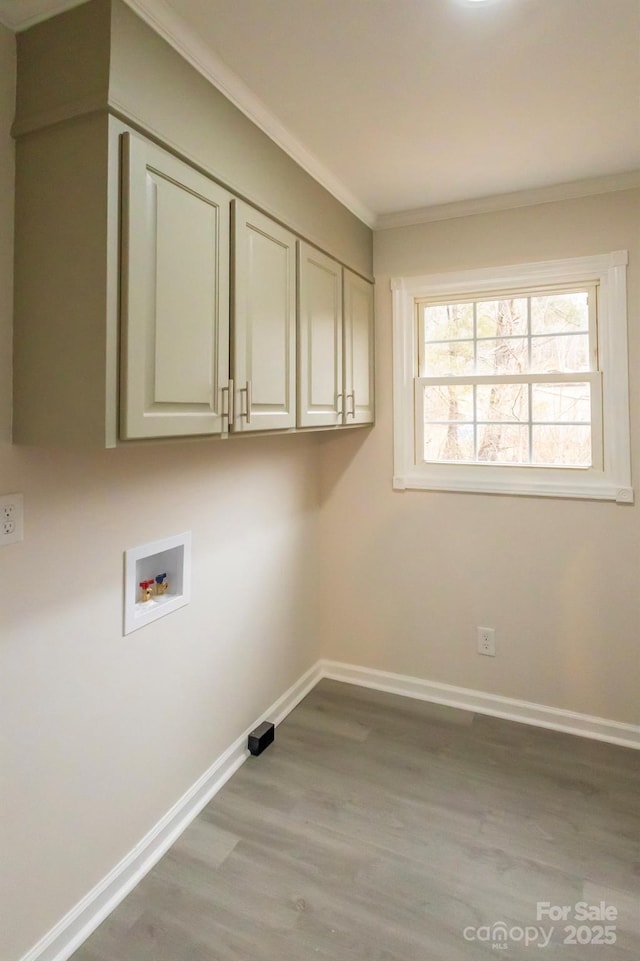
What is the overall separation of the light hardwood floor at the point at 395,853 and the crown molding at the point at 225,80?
2.46m

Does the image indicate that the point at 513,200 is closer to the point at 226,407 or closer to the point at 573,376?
the point at 573,376

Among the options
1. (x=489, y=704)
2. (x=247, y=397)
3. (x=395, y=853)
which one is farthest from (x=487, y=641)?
(x=247, y=397)

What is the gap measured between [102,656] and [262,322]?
1.18 meters

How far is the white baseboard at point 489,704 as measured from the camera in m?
2.49

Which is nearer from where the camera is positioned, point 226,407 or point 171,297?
point 171,297

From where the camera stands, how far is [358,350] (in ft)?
8.68

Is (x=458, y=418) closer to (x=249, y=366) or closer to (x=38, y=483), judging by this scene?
(x=249, y=366)

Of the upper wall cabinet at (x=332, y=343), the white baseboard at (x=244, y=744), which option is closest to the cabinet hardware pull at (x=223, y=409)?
the upper wall cabinet at (x=332, y=343)

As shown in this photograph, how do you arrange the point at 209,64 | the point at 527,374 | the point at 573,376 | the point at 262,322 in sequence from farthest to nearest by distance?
the point at 527,374
the point at 573,376
the point at 262,322
the point at 209,64

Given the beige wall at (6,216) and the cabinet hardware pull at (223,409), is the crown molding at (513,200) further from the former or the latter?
the beige wall at (6,216)

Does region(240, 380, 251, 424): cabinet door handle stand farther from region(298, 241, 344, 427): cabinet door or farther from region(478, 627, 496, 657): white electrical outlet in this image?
region(478, 627, 496, 657): white electrical outlet

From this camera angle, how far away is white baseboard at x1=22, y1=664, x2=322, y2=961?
147 centimetres

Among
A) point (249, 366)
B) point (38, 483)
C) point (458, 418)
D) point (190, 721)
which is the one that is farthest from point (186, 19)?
point (190, 721)

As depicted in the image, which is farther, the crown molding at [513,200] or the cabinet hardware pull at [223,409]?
the crown molding at [513,200]
